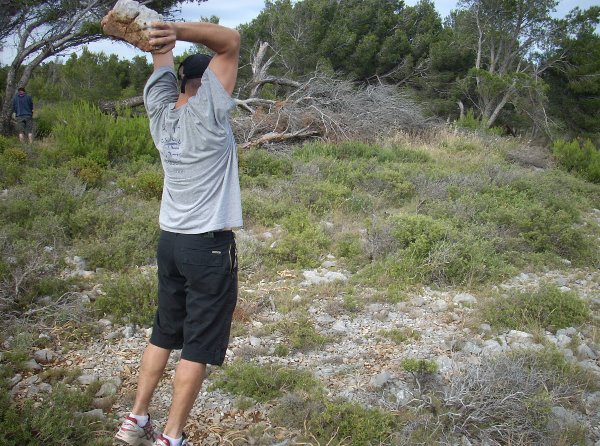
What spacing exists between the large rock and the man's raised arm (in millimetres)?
54

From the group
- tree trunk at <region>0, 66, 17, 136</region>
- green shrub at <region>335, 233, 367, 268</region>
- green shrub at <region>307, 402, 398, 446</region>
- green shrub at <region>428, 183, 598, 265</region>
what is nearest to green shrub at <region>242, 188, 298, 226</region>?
green shrub at <region>335, 233, 367, 268</region>

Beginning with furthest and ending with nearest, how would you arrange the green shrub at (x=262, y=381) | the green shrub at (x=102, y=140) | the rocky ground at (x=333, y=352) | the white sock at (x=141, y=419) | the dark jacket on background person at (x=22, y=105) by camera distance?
the dark jacket on background person at (x=22, y=105)
the green shrub at (x=102, y=140)
the green shrub at (x=262, y=381)
the rocky ground at (x=333, y=352)
the white sock at (x=141, y=419)

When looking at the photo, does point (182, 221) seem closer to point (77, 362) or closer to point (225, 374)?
point (225, 374)

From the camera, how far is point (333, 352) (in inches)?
138

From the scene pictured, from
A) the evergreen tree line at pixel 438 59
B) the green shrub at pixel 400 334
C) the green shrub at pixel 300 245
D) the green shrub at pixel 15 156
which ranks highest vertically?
the evergreen tree line at pixel 438 59

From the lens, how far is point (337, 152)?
379 inches

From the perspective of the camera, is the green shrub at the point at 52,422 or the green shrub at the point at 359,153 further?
the green shrub at the point at 359,153

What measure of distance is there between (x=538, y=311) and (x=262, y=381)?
90.4 inches

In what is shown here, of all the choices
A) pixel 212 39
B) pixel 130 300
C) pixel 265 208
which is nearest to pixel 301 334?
pixel 130 300

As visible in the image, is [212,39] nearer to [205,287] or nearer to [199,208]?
[199,208]

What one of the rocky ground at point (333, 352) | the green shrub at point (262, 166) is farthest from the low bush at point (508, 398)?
the green shrub at point (262, 166)

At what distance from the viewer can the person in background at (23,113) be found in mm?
10468

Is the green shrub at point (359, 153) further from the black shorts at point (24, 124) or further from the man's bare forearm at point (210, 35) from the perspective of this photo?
the man's bare forearm at point (210, 35)

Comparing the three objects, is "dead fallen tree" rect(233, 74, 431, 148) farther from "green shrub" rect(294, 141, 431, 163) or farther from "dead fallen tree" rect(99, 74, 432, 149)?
"green shrub" rect(294, 141, 431, 163)
